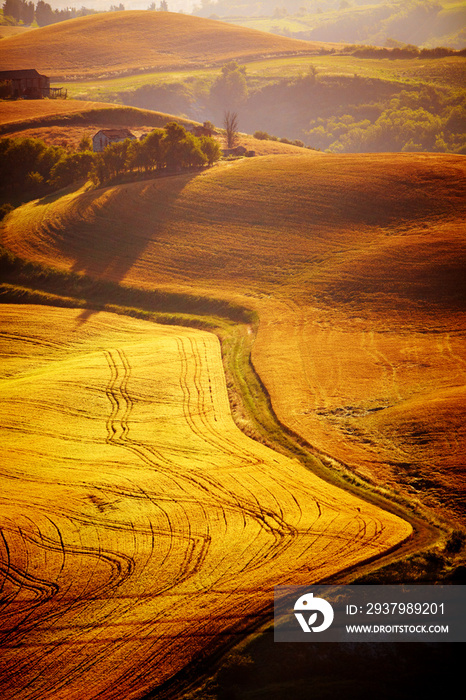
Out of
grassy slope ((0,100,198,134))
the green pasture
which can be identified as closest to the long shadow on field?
grassy slope ((0,100,198,134))

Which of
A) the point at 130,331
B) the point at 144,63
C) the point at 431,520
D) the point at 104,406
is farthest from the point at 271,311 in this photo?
the point at 144,63

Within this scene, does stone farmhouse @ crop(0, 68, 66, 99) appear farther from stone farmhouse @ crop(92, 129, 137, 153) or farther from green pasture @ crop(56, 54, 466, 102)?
green pasture @ crop(56, 54, 466, 102)

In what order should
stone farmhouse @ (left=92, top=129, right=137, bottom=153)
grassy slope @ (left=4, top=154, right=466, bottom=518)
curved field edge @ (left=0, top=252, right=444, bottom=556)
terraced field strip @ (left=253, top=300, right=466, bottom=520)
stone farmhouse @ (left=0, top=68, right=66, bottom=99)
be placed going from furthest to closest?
stone farmhouse @ (left=0, top=68, right=66, bottom=99)
stone farmhouse @ (left=92, top=129, right=137, bottom=153)
grassy slope @ (left=4, top=154, right=466, bottom=518)
terraced field strip @ (left=253, top=300, right=466, bottom=520)
curved field edge @ (left=0, top=252, right=444, bottom=556)

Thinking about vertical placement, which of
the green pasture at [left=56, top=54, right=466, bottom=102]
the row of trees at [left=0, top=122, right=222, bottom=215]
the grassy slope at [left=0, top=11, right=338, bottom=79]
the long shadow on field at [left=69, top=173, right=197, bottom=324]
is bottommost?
the long shadow on field at [left=69, top=173, right=197, bottom=324]

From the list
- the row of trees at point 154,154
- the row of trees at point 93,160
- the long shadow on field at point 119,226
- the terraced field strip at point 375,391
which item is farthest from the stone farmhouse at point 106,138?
the terraced field strip at point 375,391

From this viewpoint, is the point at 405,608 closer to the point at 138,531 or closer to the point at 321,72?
the point at 138,531

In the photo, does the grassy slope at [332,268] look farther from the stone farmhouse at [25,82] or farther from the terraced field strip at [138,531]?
the stone farmhouse at [25,82]
